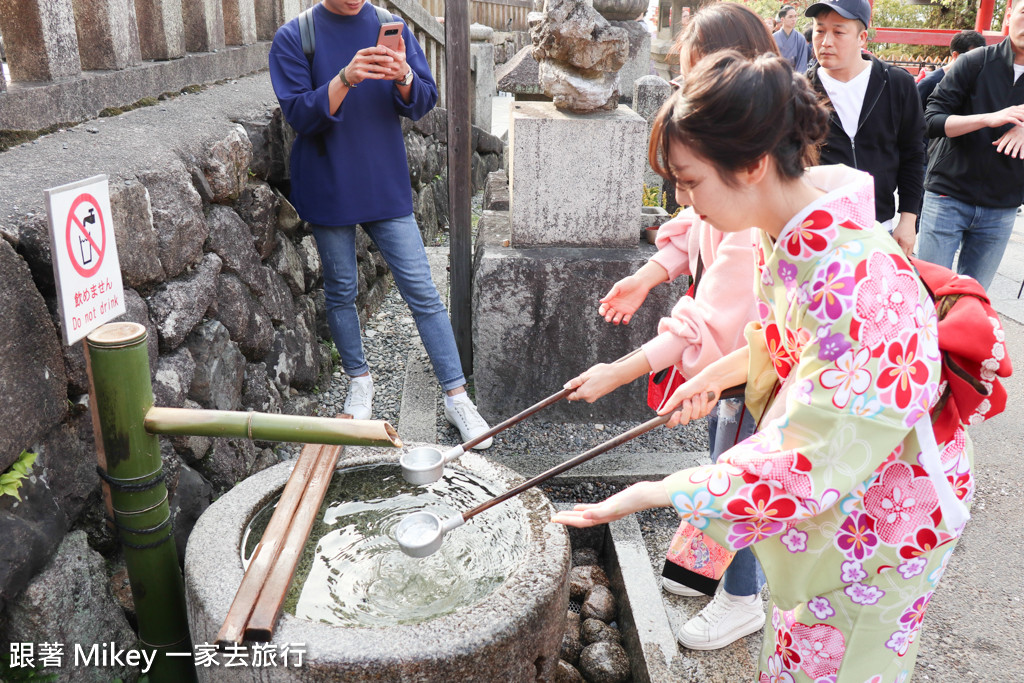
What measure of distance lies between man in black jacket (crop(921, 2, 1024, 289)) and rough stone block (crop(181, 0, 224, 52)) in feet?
11.7

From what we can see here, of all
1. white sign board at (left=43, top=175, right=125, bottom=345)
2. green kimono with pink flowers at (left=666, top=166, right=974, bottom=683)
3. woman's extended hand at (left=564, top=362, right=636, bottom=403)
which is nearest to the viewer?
green kimono with pink flowers at (left=666, top=166, right=974, bottom=683)

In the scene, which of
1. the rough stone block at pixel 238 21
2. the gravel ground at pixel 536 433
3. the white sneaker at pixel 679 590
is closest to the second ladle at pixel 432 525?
the white sneaker at pixel 679 590

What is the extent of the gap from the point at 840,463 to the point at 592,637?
1537 millimetres

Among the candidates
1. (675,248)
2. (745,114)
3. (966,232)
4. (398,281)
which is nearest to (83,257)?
(745,114)

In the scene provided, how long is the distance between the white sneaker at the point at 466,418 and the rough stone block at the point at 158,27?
201 centimetres

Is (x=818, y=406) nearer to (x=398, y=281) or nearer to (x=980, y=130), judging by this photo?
(x=398, y=281)

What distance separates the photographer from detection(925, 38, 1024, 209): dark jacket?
3.74 meters

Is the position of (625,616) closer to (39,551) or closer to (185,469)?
(185,469)

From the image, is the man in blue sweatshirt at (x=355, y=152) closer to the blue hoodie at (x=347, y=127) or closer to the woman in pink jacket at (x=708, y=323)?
the blue hoodie at (x=347, y=127)

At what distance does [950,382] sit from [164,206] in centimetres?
227

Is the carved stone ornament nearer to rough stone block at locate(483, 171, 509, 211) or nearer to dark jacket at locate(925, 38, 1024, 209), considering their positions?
rough stone block at locate(483, 171, 509, 211)

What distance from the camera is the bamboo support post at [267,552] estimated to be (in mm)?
1562

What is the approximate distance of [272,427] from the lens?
1711 millimetres

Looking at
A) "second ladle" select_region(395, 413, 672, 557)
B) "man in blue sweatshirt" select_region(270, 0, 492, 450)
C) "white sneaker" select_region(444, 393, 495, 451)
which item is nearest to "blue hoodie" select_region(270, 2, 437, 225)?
"man in blue sweatshirt" select_region(270, 0, 492, 450)
